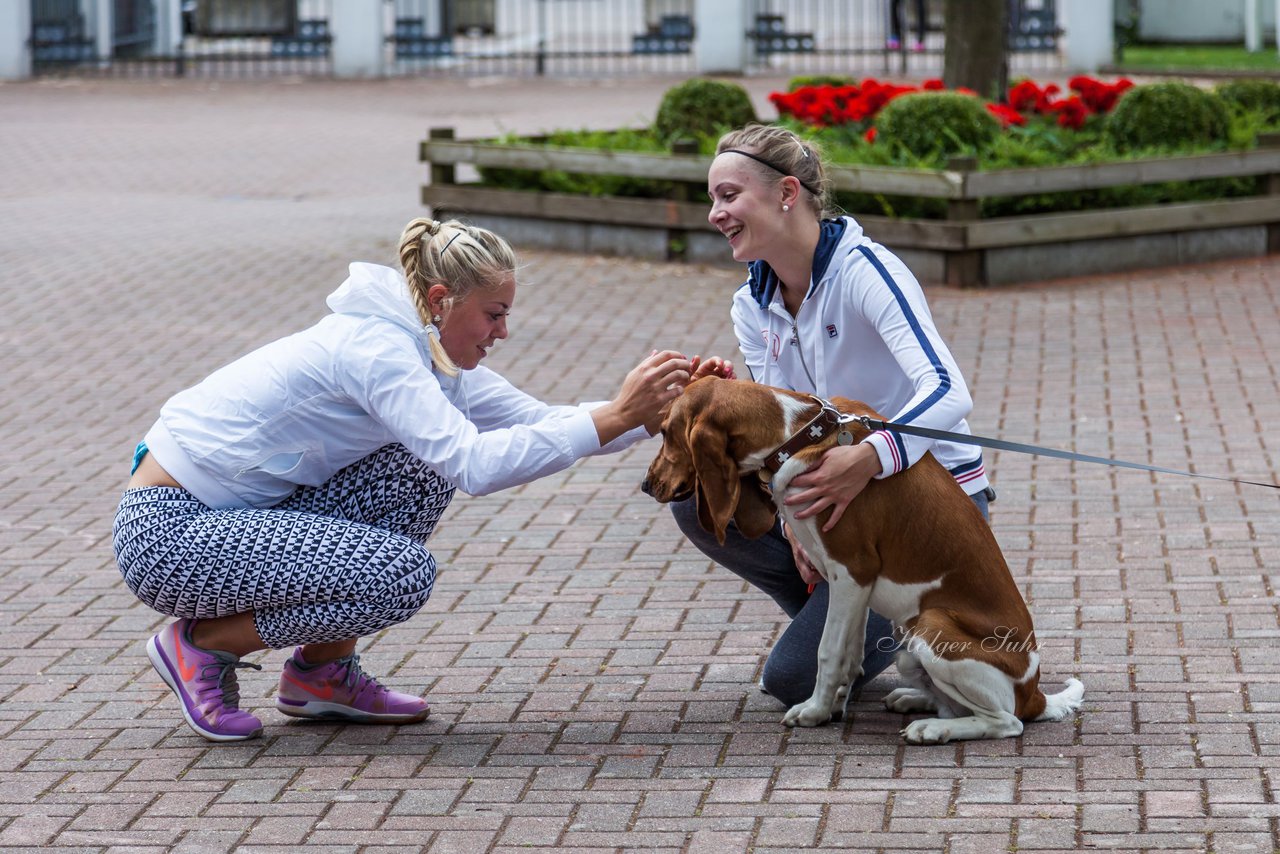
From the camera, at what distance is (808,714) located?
450cm

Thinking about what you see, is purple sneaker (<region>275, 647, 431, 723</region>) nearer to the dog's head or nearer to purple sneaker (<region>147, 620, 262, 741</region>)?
purple sneaker (<region>147, 620, 262, 741</region>)

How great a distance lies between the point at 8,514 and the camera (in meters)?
7.11

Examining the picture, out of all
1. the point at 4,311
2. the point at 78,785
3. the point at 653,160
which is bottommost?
the point at 78,785

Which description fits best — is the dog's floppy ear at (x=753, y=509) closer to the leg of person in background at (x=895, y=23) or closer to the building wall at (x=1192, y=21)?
the leg of person in background at (x=895, y=23)

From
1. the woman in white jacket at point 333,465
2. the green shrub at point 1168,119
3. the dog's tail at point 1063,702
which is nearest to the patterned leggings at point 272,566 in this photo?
the woman in white jacket at point 333,465

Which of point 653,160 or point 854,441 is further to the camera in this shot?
point 653,160

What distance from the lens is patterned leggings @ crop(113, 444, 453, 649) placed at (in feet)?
14.1

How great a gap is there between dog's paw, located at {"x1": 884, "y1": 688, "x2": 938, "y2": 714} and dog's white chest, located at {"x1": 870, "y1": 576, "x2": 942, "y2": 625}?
0.39m

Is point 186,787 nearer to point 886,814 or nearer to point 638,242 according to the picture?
point 886,814

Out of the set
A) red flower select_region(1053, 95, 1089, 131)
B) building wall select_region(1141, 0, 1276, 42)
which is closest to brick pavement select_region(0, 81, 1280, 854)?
red flower select_region(1053, 95, 1089, 131)

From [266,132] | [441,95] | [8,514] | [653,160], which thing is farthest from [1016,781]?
[441,95]

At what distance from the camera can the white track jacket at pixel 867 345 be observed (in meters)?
4.18

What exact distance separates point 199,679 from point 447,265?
130cm

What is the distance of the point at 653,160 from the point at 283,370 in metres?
8.15
